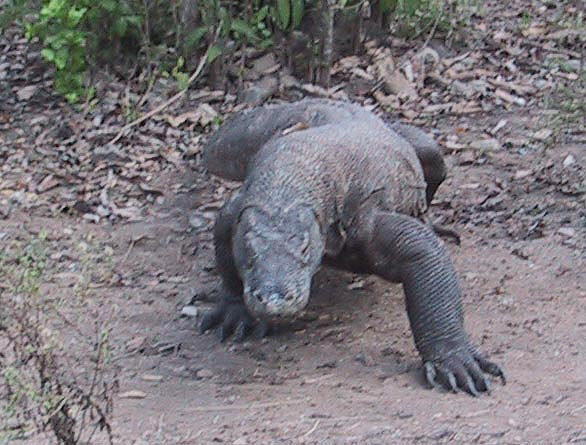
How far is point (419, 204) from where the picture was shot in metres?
5.27

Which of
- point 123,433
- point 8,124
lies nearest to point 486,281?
point 123,433

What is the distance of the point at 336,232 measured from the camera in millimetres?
4691

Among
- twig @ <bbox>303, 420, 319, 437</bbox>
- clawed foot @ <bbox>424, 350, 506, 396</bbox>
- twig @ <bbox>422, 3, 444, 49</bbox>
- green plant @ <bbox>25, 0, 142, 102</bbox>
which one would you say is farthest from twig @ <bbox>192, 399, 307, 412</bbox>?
twig @ <bbox>422, 3, 444, 49</bbox>

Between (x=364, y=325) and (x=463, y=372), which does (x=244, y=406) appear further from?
(x=364, y=325)

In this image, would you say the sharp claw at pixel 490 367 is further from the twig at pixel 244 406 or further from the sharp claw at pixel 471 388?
the twig at pixel 244 406

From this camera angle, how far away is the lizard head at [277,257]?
396 cm

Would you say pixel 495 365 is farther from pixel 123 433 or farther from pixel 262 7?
pixel 262 7

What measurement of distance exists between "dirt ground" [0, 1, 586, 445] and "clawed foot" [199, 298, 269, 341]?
0.20 ft

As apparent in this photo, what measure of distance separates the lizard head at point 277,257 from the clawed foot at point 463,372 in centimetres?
58

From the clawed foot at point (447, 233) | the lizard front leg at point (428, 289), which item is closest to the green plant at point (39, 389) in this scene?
the lizard front leg at point (428, 289)

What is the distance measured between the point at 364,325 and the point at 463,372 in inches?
28.9

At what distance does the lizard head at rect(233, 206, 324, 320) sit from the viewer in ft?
13.0

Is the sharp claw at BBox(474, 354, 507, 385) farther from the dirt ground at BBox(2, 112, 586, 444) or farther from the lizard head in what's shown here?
the lizard head

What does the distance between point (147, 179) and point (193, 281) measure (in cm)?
133
